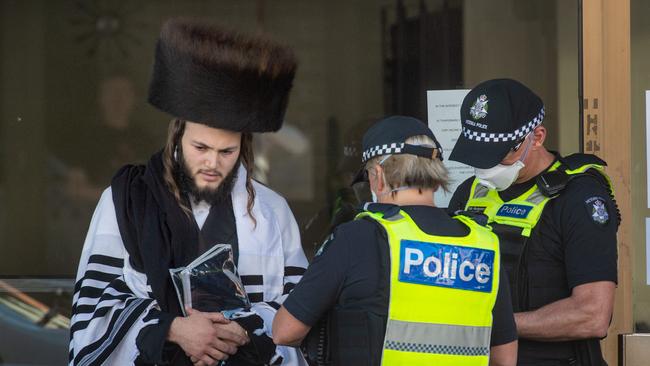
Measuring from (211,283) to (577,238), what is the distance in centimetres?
109

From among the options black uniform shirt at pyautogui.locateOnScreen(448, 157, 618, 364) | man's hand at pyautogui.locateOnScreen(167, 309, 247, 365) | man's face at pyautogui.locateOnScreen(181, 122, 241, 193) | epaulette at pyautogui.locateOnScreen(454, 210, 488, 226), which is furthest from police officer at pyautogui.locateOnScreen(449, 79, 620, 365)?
man's hand at pyautogui.locateOnScreen(167, 309, 247, 365)

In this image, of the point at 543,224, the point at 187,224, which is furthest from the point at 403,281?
the point at 187,224

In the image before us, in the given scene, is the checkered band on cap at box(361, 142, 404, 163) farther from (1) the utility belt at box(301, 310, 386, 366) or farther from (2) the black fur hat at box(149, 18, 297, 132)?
(2) the black fur hat at box(149, 18, 297, 132)

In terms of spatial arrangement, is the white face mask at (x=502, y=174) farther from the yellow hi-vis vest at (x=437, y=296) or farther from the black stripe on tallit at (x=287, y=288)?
the black stripe on tallit at (x=287, y=288)

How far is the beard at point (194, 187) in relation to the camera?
125 inches

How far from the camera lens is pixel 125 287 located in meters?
3.13

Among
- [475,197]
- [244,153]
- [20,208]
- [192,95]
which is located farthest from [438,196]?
[20,208]

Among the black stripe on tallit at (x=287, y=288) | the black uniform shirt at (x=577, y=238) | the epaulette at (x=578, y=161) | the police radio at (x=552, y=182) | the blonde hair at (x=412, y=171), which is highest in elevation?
the blonde hair at (x=412, y=171)

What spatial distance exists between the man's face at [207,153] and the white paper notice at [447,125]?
1344 millimetres

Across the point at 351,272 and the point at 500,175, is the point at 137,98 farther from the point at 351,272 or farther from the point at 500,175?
the point at 351,272

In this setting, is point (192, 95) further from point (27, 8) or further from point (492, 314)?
point (27, 8)

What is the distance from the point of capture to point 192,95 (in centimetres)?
308

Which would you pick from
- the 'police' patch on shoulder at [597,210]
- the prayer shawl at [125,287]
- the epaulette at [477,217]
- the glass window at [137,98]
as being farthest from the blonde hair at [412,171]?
the glass window at [137,98]

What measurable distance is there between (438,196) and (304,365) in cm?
131
